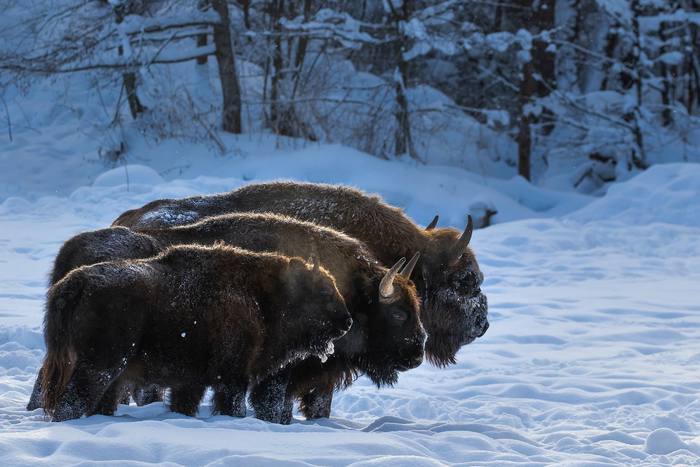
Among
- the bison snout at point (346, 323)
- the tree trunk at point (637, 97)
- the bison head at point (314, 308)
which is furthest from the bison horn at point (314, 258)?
the tree trunk at point (637, 97)

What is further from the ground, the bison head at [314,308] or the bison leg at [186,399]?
the bison head at [314,308]

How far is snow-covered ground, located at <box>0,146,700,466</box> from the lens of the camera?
4.76 meters

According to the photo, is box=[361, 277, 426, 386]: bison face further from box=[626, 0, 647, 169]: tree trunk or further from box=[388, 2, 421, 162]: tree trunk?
box=[626, 0, 647, 169]: tree trunk

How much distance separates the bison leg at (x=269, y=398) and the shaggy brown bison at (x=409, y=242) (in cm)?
171

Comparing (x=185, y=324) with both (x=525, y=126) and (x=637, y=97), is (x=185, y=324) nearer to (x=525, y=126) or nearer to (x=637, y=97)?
(x=525, y=126)

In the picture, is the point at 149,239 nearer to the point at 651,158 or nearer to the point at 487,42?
the point at 487,42

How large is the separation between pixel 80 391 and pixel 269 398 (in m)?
1.18

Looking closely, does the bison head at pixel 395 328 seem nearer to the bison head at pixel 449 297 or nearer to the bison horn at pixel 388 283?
the bison horn at pixel 388 283

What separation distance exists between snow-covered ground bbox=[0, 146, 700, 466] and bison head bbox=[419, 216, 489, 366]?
0.45 meters

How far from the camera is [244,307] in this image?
579 centimetres

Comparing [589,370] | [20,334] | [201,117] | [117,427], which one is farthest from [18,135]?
[117,427]

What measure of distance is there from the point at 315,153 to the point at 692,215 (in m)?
6.02

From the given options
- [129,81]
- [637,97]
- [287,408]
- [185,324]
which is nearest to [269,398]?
[287,408]

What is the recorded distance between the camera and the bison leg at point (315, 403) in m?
6.64
